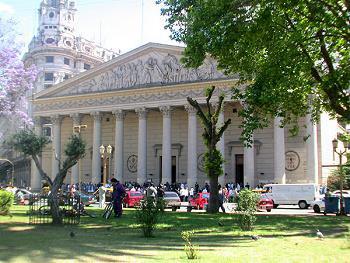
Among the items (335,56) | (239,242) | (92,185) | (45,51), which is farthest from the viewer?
(45,51)

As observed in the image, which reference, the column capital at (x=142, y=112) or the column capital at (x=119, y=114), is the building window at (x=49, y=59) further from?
the column capital at (x=142, y=112)

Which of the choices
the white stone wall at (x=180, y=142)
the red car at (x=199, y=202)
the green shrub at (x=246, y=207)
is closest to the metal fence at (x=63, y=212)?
the green shrub at (x=246, y=207)

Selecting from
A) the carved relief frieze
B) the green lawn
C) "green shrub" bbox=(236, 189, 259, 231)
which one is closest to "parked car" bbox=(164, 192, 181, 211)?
the green lawn

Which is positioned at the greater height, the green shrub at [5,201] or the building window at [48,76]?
the building window at [48,76]

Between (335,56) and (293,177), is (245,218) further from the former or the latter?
(293,177)

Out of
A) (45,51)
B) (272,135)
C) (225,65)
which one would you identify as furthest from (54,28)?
(225,65)

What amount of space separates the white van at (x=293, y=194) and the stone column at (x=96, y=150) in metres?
24.5

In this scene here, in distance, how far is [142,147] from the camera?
5297cm

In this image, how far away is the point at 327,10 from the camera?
62.6 feet

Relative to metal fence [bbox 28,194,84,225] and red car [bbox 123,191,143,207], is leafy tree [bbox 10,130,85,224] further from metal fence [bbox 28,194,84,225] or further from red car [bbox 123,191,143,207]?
red car [bbox 123,191,143,207]

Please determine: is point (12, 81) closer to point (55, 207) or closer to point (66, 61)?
point (55, 207)

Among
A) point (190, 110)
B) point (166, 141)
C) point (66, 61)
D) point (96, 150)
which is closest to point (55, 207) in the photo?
point (190, 110)

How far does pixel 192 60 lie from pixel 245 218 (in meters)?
9.66

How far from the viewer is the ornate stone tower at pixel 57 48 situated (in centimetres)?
9556
